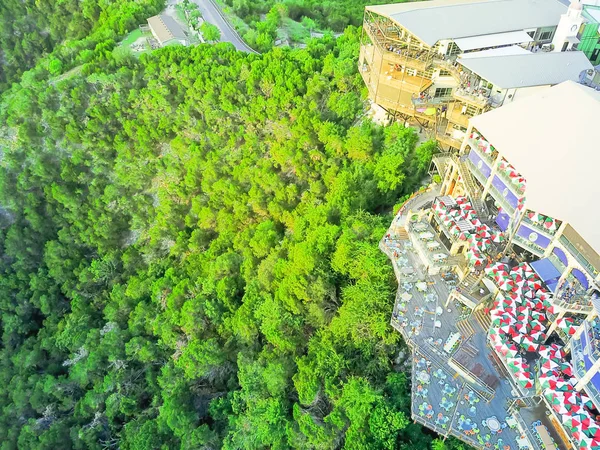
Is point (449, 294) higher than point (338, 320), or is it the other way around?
point (449, 294)

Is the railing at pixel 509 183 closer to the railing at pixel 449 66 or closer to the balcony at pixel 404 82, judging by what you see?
the railing at pixel 449 66

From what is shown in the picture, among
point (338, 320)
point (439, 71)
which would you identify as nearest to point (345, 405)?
point (338, 320)

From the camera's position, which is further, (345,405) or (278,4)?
(278,4)

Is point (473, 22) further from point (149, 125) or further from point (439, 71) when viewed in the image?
point (149, 125)

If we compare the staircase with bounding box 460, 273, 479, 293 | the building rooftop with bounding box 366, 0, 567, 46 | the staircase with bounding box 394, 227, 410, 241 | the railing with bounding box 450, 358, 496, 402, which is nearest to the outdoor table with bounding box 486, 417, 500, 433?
the railing with bounding box 450, 358, 496, 402

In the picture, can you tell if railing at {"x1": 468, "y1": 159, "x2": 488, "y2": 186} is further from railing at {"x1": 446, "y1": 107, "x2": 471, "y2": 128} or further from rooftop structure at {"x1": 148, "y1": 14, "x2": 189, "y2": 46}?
rooftop structure at {"x1": 148, "y1": 14, "x2": 189, "y2": 46}

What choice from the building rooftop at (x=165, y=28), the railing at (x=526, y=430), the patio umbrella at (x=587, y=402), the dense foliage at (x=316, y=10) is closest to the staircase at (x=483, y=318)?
the railing at (x=526, y=430)
